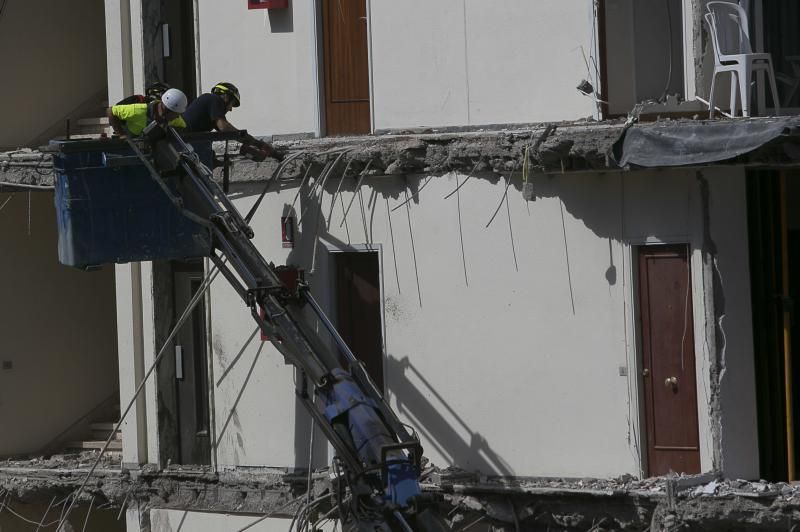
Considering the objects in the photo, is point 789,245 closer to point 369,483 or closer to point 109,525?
point 369,483

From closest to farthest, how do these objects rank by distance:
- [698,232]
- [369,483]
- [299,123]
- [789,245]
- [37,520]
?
[369,483] → [698,232] → [789,245] → [299,123] → [37,520]

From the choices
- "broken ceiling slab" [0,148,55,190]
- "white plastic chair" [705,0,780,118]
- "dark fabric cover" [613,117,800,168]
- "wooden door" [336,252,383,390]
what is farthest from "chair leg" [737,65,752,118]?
"broken ceiling slab" [0,148,55,190]

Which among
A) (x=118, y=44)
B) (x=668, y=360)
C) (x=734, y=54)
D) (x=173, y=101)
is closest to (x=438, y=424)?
(x=668, y=360)

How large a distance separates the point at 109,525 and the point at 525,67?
829 centimetres

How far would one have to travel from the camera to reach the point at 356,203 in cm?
1606

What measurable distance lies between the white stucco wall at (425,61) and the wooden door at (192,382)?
2.20m

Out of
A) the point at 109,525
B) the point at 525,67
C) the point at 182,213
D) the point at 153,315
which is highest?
the point at 525,67

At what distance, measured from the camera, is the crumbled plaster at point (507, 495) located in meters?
14.2

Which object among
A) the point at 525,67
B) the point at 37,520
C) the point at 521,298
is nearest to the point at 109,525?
the point at 37,520

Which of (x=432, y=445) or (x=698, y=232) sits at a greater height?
(x=698, y=232)

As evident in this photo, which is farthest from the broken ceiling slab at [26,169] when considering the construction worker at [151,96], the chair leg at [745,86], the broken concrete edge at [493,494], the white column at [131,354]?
the chair leg at [745,86]

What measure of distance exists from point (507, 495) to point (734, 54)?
4.77m

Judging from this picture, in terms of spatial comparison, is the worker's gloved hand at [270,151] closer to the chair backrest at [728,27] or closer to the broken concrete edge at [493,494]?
the broken concrete edge at [493,494]

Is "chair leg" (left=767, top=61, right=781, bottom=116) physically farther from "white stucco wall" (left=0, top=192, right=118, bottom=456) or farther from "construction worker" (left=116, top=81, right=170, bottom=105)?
"white stucco wall" (left=0, top=192, right=118, bottom=456)
